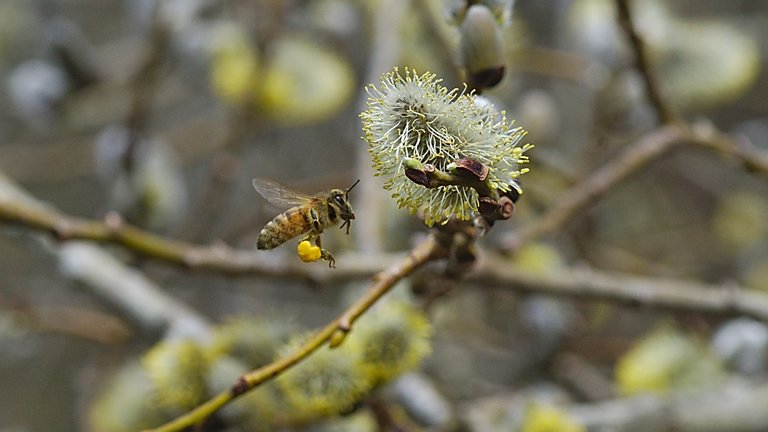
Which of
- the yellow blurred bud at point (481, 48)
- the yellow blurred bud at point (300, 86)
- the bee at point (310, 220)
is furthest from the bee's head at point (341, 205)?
the yellow blurred bud at point (300, 86)

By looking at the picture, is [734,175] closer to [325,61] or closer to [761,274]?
[761,274]

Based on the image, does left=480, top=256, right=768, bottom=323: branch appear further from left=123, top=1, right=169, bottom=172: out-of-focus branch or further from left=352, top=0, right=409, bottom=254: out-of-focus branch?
left=123, top=1, right=169, bottom=172: out-of-focus branch

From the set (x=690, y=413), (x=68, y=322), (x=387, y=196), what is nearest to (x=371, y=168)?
(x=387, y=196)

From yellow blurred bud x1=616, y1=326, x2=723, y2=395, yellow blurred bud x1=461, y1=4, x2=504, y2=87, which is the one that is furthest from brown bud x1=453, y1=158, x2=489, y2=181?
yellow blurred bud x1=616, y1=326, x2=723, y2=395

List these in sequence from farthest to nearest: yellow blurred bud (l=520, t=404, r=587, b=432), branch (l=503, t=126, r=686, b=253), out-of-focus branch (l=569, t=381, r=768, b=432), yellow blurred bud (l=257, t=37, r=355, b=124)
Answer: yellow blurred bud (l=257, t=37, r=355, b=124)
branch (l=503, t=126, r=686, b=253)
out-of-focus branch (l=569, t=381, r=768, b=432)
yellow blurred bud (l=520, t=404, r=587, b=432)

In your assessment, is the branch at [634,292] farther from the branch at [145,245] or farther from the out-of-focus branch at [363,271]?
the branch at [145,245]

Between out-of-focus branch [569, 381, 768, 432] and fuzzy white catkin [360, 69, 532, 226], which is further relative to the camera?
out-of-focus branch [569, 381, 768, 432]

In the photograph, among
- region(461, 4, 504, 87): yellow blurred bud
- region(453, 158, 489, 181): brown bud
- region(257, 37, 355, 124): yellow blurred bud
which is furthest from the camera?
region(257, 37, 355, 124): yellow blurred bud
